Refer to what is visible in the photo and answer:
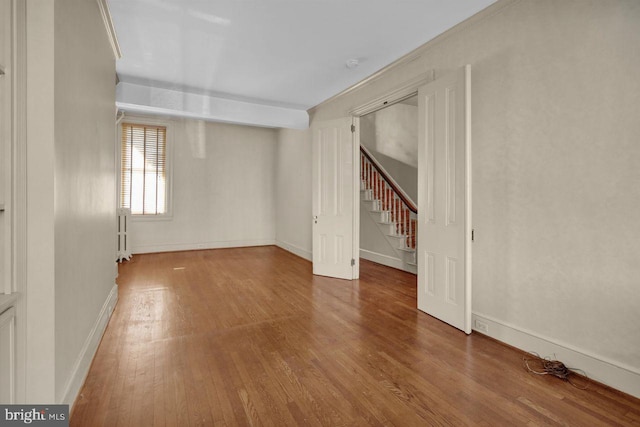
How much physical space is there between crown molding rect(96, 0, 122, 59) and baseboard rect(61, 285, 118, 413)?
8.90 ft

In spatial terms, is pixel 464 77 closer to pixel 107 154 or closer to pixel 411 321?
pixel 411 321

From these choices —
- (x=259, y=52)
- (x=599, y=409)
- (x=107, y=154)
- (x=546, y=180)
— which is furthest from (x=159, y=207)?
(x=599, y=409)

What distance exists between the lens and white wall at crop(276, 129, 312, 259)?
6.52 meters

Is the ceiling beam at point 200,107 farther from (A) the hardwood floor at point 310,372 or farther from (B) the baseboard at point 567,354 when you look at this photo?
(B) the baseboard at point 567,354

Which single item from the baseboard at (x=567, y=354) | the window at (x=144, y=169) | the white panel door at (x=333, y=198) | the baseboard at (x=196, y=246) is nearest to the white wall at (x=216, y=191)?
the baseboard at (x=196, y=246)

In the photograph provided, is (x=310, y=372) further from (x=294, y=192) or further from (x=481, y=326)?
(x=294, y=192)

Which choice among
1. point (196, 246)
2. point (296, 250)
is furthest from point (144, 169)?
point (296, 250)

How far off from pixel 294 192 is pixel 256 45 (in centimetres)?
381

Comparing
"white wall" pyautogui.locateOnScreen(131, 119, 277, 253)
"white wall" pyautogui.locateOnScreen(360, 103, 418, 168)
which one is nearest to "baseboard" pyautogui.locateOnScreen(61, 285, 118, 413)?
"white wall" pyautogui.locateOnScreen(131, 119, 277, 253)

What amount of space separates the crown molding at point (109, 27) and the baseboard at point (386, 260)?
503cm

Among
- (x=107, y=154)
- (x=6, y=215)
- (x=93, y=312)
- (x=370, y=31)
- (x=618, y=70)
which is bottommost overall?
(x=93, y=312)

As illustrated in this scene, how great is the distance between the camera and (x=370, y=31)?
10.8ft

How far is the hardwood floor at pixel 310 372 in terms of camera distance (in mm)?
1835

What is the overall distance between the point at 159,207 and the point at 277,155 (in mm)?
3008
